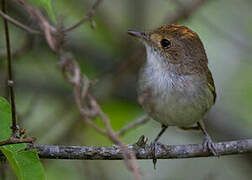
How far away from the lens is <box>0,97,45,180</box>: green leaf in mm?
2783

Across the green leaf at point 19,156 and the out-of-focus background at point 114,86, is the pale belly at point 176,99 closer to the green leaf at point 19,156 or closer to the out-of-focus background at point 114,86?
the out-of-focus background at point 114,86

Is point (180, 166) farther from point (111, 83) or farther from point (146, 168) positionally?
point (111, 83)

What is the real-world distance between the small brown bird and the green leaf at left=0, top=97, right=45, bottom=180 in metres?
1.88

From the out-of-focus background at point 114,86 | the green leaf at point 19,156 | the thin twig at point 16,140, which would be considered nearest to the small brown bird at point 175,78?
the out-of-focus background at point 114,86

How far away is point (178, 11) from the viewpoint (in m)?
6.30

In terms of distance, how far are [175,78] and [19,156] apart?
7.25 feet

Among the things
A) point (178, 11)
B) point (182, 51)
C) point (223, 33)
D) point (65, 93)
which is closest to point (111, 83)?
point (65, 93)

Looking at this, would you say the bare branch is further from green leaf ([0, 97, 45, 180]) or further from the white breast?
the white breast

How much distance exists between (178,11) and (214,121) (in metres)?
1.53

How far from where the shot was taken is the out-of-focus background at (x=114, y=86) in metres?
6.14

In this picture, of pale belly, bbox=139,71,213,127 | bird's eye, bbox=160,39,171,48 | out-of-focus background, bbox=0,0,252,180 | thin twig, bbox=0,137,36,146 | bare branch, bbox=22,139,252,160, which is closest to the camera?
thin twig, bbox=0,137,36,146

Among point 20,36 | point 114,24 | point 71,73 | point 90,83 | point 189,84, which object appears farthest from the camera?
point 114,24

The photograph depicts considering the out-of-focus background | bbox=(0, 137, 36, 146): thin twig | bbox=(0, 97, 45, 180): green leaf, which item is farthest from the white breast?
→ bbox=(0, 137, 36, 146): thin twig

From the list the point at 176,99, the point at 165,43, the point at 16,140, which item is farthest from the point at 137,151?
the point at 165,43
